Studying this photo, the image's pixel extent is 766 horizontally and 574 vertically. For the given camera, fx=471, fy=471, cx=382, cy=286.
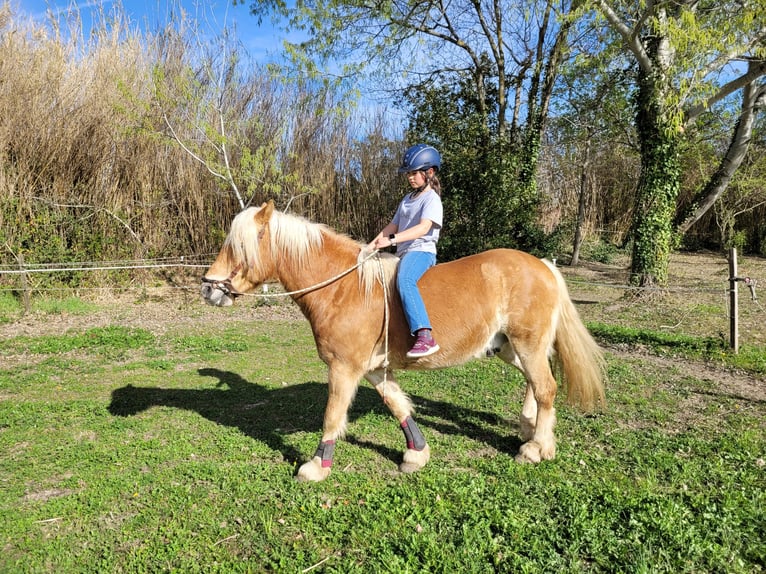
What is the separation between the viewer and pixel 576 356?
4008mm

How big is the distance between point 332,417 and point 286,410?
167 cm

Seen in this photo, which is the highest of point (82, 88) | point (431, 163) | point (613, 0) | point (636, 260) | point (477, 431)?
point (613, 0)

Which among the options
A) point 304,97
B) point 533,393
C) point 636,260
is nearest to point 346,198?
point 304,97

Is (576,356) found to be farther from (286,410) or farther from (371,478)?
(286,410)

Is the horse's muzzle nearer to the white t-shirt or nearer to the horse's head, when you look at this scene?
the horse's head

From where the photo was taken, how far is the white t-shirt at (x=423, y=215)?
3.67 m

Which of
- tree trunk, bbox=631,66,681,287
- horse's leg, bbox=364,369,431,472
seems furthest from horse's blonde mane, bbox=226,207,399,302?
tree trunk, bbox=631,66,681,287

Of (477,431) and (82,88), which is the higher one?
(82,88)

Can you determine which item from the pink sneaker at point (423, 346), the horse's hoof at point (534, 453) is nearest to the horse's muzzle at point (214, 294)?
the pink sneaker at point (423, 346)

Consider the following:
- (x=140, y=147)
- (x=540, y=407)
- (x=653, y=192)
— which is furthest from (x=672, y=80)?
(x=140, y=147)

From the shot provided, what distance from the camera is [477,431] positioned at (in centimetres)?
445

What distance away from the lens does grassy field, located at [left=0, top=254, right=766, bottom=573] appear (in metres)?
2.67

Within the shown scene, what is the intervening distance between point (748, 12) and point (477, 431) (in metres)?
7.17

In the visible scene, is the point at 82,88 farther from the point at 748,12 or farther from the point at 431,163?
the point at 748,12
